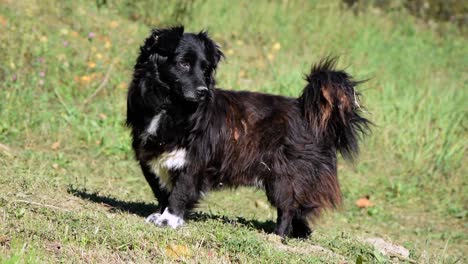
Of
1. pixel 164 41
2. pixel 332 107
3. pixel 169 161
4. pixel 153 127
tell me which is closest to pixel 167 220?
pixel 169 161

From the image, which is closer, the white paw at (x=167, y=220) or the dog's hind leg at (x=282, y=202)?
the white paw at (x=167, y=220)

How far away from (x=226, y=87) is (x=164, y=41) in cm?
544

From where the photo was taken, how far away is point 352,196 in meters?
9.63

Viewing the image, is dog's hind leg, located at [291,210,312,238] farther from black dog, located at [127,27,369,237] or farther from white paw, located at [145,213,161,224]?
white paw, located at [145,213,161,224]

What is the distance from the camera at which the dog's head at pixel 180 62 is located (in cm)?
571

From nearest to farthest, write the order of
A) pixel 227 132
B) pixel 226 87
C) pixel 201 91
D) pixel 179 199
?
pixel 201 91 < pixel 179 199 < pixel 227 132 < pixel 226 87

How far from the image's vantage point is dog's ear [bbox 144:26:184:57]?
5.77 m

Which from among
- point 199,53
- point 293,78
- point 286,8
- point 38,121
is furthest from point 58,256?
point 286,8

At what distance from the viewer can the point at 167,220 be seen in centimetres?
575

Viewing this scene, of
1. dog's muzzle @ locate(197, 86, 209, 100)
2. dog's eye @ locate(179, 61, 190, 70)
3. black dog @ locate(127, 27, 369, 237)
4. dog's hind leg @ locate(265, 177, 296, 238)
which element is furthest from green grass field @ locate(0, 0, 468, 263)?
dog's eye @ locate(179, 61, 190, 70)

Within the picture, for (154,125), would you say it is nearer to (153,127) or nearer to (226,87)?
(153,127)

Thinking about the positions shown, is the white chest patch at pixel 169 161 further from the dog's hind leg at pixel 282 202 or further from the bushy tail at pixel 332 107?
the bushy tail at pixel 332 107

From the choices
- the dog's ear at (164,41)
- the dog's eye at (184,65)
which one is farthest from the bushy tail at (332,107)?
the dog's ear at (164,41)

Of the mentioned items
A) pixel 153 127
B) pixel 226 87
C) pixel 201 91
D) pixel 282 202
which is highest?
pixel 201 91
